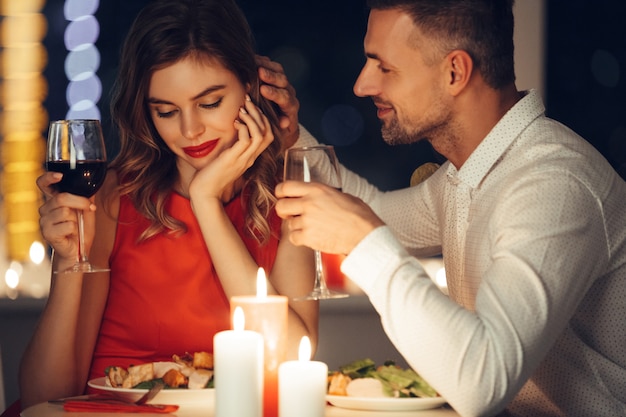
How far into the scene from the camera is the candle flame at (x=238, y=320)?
1.42 meters

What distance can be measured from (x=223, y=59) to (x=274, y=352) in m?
1.11

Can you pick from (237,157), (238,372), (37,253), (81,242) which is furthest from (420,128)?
(37,253)

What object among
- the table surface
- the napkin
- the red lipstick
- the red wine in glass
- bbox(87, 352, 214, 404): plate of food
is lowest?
the table surface

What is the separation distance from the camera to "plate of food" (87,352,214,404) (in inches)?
67.5

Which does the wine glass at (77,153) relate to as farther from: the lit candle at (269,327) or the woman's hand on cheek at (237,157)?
the lit candle at (269,327)

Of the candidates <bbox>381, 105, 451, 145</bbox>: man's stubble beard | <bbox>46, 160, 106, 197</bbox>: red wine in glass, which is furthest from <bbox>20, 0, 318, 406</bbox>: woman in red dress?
<bbox>381, 105, 451, 145</bbox>: man's stubble beard


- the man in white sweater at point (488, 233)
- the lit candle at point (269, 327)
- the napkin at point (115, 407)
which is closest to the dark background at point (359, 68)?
the man in white sweater at point (488, 233)

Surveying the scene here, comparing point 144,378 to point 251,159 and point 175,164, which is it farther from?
point 175,164

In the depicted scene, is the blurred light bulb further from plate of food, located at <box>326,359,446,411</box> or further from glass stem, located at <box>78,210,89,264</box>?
plate of food, located at <box>326,359,446,411</box>

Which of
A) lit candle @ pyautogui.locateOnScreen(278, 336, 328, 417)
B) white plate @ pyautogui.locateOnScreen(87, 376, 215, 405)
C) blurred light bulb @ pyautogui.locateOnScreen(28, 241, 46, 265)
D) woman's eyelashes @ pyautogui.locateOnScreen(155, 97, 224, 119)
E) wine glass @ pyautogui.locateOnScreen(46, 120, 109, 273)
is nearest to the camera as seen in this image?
lit candle @ pyautogui.locateOnScreen(278, 336, 328, 417)

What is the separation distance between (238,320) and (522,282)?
0.54 meters

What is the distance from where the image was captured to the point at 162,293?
2451 millimetres

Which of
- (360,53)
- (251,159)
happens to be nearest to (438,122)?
(251,159)

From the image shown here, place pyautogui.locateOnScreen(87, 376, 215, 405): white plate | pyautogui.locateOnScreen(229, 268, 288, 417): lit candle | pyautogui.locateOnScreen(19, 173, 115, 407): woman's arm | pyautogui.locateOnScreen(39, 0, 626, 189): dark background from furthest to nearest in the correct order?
1. pyautogui.locateOnScreen(39, 0, 626, 189): dark background
2. pyautogui.locateOnScreen(19, 173, 115, 407): woman's arm
3. pyautogui.locateOnScreen(87, 376, 215, 405): white plate
4. pyautogui.locateOnScreen(229, 268, 288, 417): lit candle
